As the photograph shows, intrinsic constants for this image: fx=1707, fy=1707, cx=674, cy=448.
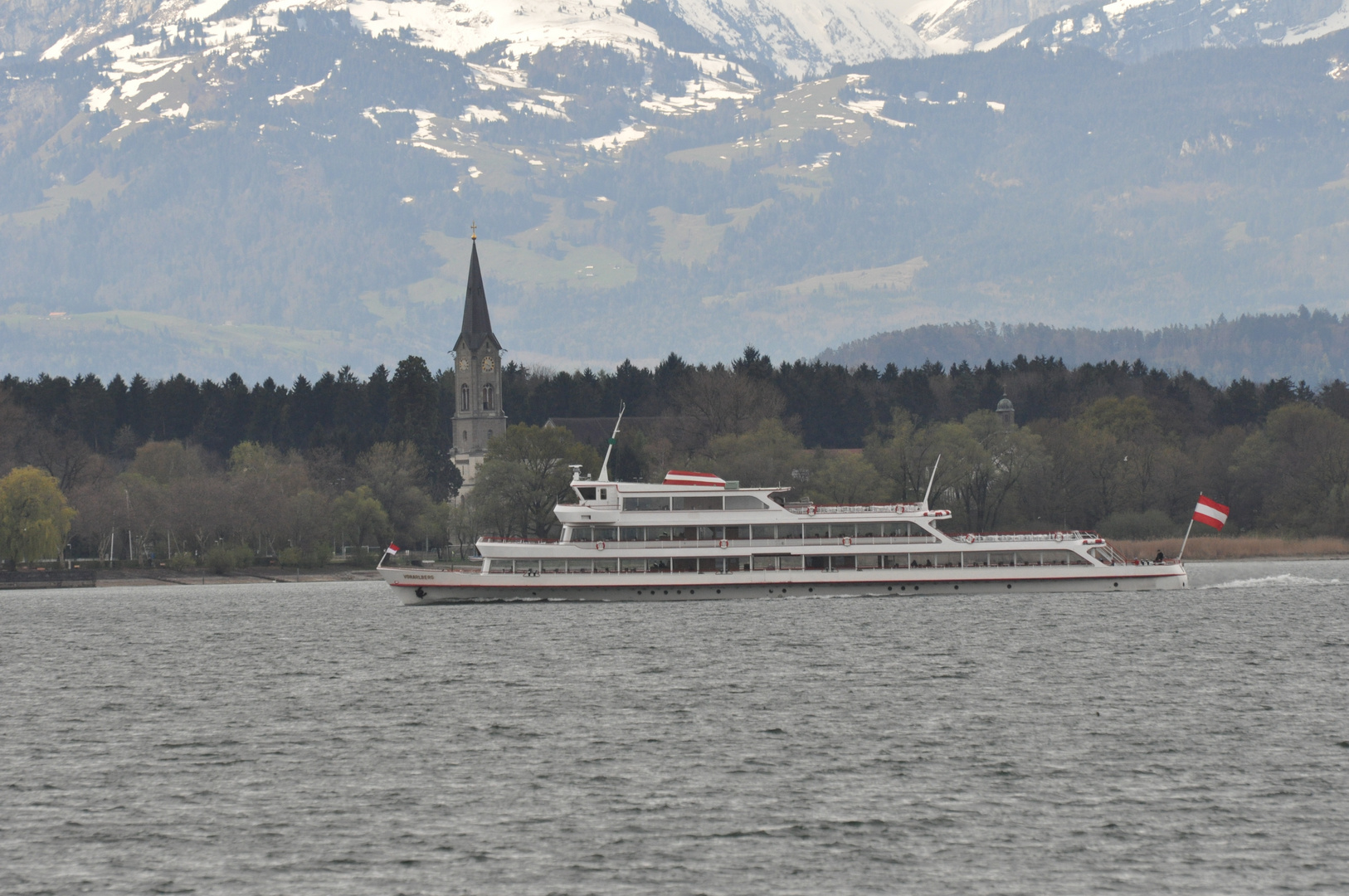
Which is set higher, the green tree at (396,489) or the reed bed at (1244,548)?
the green tree at (396,489)

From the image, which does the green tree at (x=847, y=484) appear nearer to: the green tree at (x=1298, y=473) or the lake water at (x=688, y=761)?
the green tree at (x=1298, y=473)

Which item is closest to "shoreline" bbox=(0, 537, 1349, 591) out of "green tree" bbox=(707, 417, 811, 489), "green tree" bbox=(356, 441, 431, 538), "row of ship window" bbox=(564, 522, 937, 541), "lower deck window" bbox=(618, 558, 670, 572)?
"green tree" bbox=(356, 441, 431, 538)

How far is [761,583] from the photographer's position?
88.7m

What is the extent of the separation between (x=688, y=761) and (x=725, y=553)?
46047 mm

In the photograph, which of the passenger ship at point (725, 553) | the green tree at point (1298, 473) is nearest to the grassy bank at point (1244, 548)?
the green tree at point (1298, 473)

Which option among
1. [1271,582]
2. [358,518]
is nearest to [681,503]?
[1271,582]

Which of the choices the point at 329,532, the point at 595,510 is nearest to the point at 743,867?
the point at 595,510

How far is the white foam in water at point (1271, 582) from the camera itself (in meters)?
104

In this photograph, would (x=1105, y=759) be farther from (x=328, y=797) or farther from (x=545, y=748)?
(x=328, y=797)

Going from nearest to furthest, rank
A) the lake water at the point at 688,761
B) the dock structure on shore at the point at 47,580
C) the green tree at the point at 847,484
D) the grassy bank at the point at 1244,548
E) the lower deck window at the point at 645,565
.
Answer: the lake water at the point at 688,761
the lower deck window at the point at 645,565
the dock structure on shore at the point at 47,580
the grassy bank at the point at 1244,548
the green tree at the point at 847,484

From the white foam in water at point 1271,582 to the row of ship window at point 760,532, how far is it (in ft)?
79.3

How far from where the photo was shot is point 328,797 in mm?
37406

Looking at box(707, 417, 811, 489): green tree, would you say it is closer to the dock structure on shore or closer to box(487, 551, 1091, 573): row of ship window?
the dock structure on shore

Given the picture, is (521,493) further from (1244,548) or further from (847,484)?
(1244,548)
